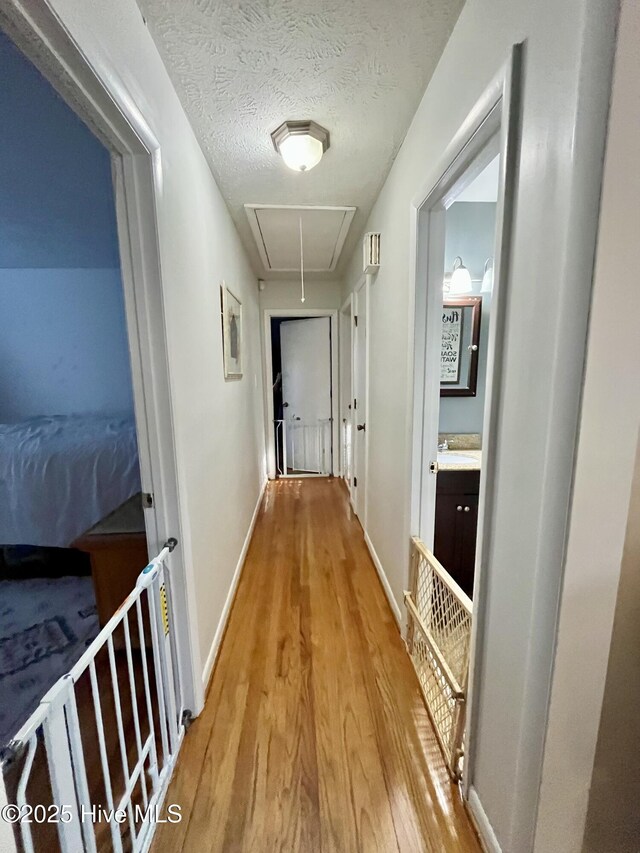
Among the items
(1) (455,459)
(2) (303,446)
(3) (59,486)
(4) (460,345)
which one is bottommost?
(2) (303,446)

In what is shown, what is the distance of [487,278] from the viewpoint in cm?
208

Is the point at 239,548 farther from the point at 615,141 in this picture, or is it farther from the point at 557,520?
the point at 615,141

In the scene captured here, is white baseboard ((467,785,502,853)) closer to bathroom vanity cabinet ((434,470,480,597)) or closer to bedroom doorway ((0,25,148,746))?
bathroom vanity cabinet ((434,470,480,597))

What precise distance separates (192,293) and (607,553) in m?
1.56

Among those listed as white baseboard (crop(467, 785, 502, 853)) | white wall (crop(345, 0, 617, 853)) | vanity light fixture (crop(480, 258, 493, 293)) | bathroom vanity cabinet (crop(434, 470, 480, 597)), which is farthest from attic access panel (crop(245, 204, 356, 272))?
white baseboard (crop(467, 785, 502, 853))

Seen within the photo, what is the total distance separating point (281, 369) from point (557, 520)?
393 cm

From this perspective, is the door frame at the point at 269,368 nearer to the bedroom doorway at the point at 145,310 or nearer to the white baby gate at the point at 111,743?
the white baby gate at the point at 111,743

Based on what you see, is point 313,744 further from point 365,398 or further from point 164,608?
point 365,398

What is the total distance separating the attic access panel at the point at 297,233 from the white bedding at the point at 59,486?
70.2 inches

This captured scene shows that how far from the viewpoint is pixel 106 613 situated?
62.6 inches

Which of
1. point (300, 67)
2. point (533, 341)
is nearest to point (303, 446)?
point (300, 67)

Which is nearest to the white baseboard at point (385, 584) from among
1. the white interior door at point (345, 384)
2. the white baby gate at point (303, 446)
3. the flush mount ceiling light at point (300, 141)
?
the white interior door at point (345, 384)

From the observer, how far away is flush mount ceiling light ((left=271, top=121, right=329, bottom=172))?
1463 millimetres

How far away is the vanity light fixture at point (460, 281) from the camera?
2.12 m
